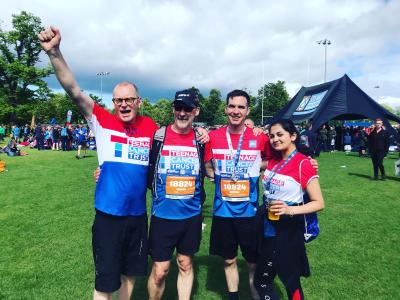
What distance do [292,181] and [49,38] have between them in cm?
251

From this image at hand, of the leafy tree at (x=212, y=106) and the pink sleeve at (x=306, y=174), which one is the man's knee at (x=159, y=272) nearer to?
the pink sleeve at (x=306, y=174)

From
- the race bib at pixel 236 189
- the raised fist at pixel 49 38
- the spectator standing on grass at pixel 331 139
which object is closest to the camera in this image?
the raised fist at pixel 49 38

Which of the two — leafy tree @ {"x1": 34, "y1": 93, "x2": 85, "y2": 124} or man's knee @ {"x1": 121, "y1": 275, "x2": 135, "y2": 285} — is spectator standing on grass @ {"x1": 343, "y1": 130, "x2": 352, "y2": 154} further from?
leafy tree @ {"x1": 34, "y1": 93, "x2": 85, "y2": 124}

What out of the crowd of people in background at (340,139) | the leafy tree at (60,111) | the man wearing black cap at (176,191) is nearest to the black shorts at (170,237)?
the man wearing black cap at (176,191)

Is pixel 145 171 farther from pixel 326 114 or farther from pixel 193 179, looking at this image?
pixel 326 114

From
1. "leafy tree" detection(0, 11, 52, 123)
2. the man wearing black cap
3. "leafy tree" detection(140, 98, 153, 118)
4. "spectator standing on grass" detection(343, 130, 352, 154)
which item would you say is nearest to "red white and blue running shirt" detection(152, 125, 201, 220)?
the man wearing black cap

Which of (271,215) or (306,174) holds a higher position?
(306,174)

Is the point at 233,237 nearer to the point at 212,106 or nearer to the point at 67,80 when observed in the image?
the point at 67,80

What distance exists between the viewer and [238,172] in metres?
3.58

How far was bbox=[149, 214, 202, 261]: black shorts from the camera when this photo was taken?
330 cm

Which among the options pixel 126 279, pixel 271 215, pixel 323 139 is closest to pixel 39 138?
pixel 323 139

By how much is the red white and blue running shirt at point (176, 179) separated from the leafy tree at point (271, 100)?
8033cm

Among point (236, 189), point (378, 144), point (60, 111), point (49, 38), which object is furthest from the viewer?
point (60, 111)

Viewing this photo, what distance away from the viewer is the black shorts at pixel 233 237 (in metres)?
3.57
